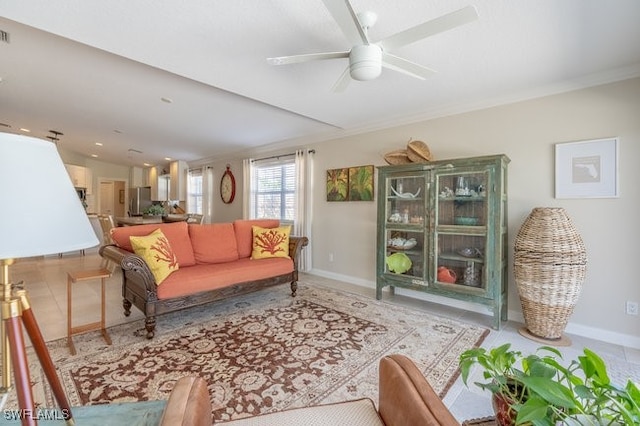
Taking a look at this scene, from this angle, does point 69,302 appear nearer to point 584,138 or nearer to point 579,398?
point 579,398

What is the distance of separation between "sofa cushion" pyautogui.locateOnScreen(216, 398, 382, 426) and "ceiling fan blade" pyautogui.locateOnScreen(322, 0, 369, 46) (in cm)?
171

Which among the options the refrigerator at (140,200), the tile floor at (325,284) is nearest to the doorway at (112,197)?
the refrigerator at (140,200)

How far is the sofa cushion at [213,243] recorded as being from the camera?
3.44 m

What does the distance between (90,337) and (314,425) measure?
8.33 ft

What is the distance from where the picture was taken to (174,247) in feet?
10.6

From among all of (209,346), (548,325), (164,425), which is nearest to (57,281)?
(209,346)

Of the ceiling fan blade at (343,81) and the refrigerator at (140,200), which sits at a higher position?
the ceiling fan blade at (343,81)

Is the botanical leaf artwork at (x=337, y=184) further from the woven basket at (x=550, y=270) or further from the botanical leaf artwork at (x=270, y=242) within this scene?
the woven basket at (x=550, y=270)

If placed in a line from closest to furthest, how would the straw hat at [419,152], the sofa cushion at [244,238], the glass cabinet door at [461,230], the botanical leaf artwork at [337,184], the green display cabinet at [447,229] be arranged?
the green display cabinet at [447,229]
the glass cabinet door at [461,230]
the straw hat at [419,152]
the sofa cushion at [244,238]
the botanical leaf artwork at [337,184]

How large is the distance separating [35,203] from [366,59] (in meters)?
1.77

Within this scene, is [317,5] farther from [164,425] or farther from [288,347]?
[288,347]

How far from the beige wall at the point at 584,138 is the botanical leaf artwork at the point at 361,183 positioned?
26.8 inches

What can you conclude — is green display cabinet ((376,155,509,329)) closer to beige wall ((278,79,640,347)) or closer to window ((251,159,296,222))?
beige wall ((278,79,640,347))

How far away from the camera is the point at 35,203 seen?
Result: 64 centimetres
